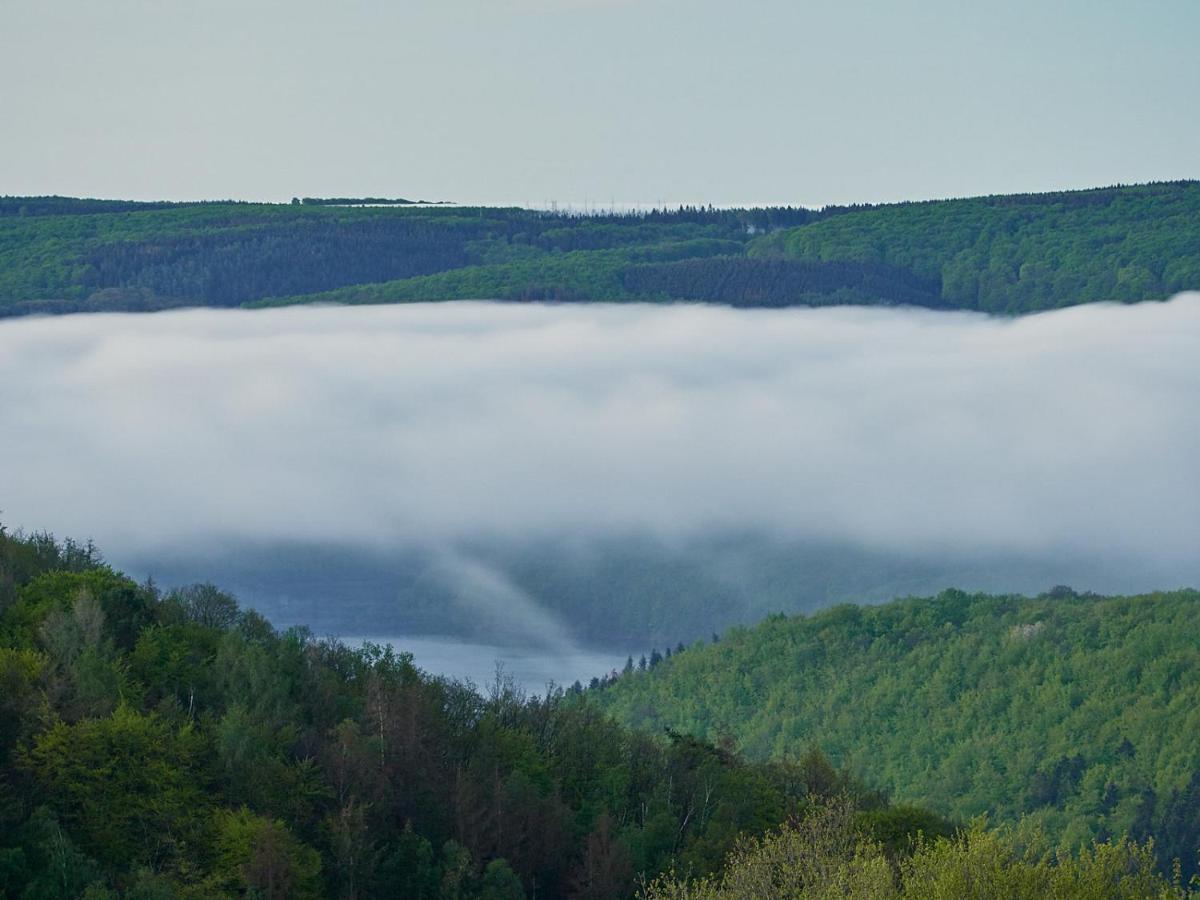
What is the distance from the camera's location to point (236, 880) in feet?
191

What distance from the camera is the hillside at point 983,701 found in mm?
120000

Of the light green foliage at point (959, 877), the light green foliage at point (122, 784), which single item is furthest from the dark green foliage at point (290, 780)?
the light green foliage at point (959, 877)

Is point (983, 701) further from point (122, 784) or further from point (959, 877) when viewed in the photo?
point (959, 877)

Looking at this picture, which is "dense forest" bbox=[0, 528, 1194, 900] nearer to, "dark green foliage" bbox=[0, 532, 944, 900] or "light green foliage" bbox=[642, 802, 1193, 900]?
"dark green foliage" bbox=[0, 532, 944, 900]

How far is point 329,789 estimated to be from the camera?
63156 mm

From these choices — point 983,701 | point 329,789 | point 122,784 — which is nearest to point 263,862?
point 122,784

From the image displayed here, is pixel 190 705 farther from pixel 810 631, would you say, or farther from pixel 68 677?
pixel 810 631

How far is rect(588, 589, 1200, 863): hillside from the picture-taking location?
4724 inches

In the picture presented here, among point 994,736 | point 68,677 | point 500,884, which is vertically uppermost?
point 68,677

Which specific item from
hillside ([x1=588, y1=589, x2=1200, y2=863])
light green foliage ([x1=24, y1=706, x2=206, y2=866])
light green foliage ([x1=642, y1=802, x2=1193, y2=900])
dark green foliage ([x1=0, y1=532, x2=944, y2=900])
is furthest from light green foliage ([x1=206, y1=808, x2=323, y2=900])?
hillside ([x1=588, y1=589, x2=1200, y2=863])

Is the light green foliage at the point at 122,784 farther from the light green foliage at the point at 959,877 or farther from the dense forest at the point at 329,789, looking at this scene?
the light green foliage at the point at 959,877

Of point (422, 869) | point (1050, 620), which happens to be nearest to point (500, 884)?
point (422, 869)

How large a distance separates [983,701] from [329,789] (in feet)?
259

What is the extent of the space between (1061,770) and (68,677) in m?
69.3
